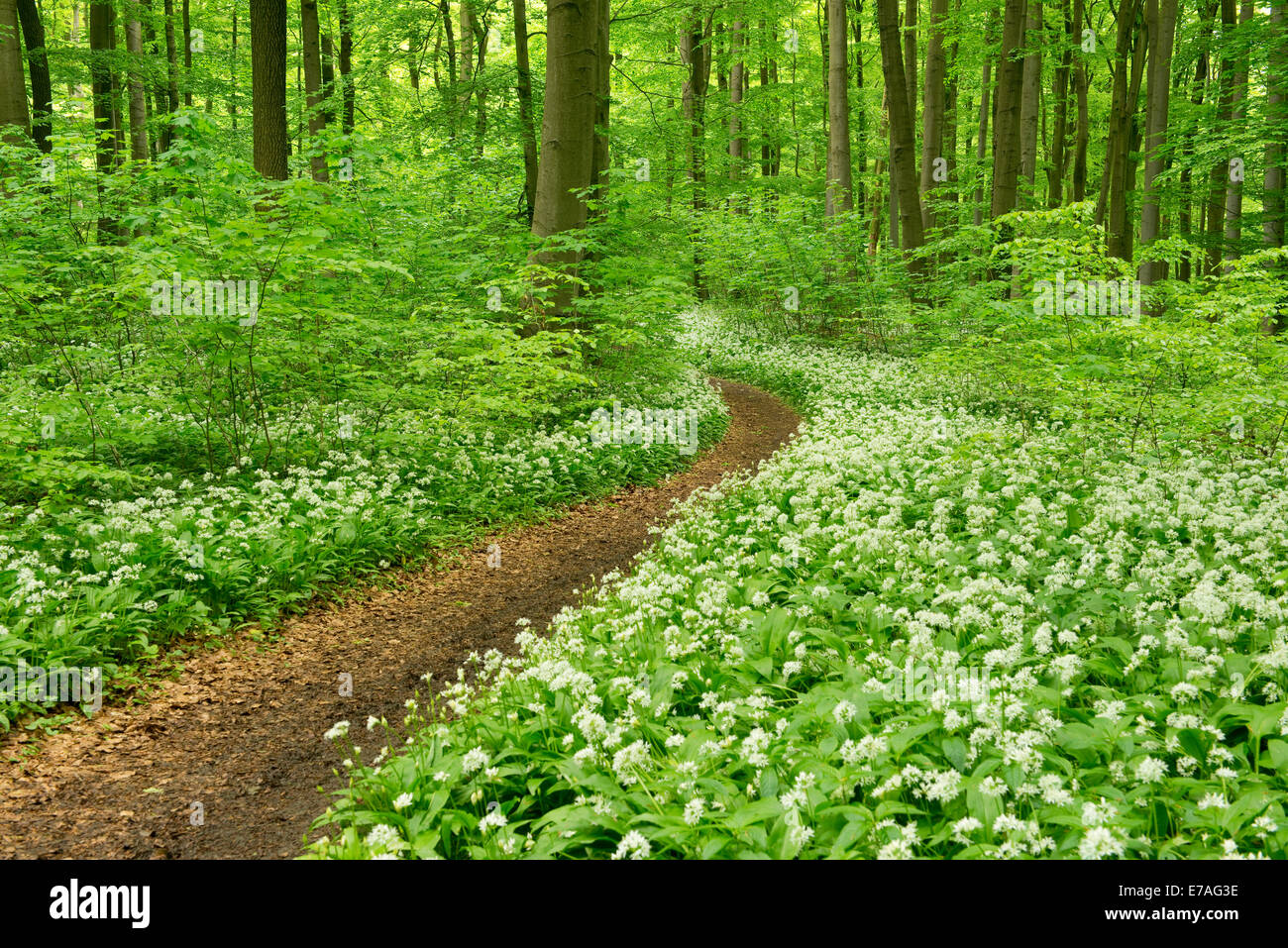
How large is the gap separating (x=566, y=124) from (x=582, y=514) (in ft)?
20.8

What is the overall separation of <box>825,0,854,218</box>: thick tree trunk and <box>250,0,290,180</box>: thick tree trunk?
479 inches

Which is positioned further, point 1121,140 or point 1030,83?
point 1030,83

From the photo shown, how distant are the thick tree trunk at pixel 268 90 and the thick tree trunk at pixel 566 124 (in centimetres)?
377

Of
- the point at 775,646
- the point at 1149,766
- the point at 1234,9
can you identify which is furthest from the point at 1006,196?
the point at 1149,766

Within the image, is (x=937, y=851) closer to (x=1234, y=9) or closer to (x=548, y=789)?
(x=548, y=789)

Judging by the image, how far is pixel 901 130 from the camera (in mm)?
16406

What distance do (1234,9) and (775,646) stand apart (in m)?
20.0

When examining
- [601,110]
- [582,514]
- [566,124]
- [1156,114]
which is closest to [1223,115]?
[1156,114]

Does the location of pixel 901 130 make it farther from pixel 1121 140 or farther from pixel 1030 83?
pixel 1121 140

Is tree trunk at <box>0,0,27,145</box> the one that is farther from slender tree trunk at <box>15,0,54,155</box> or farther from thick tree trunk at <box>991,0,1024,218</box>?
thick tree trunk at <box>991,0,1024,218</box>

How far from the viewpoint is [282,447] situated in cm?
886

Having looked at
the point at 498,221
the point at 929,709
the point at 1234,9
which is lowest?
the point at 929,709

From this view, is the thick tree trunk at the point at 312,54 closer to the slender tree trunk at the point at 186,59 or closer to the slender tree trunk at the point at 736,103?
the slender tree trunk at the point at 186,59
